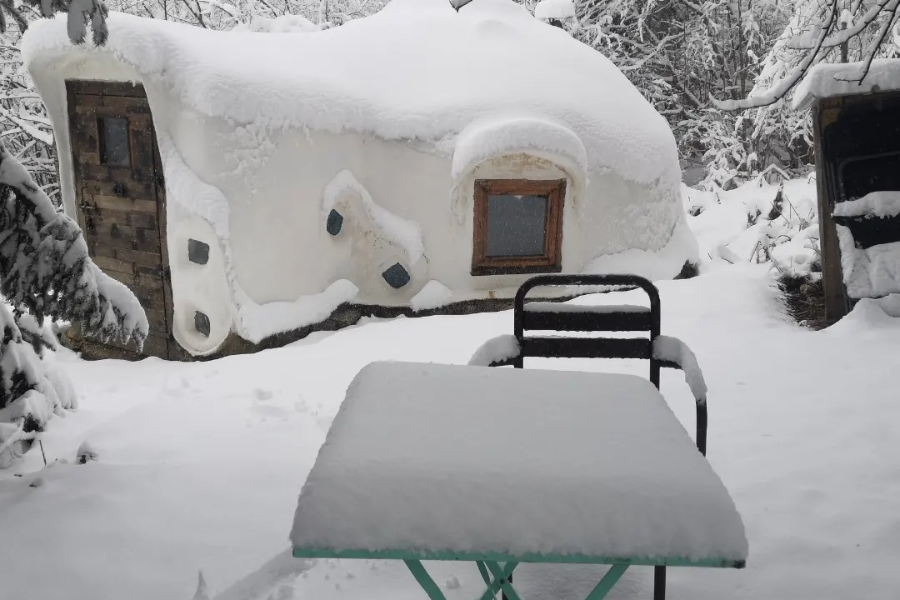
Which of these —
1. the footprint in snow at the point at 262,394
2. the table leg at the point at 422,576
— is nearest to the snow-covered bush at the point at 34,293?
the footprint in snow at the point at 262,394

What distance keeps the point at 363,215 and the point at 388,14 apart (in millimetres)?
2854

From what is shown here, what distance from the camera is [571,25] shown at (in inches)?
631

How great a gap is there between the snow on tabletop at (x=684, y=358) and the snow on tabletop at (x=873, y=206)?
2660 mm

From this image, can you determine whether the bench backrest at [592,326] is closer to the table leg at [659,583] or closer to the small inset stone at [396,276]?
the table leg at [659,583]

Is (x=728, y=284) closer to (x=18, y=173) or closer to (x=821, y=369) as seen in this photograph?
(x=821, y=369)

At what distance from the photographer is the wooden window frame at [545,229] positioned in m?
7.28

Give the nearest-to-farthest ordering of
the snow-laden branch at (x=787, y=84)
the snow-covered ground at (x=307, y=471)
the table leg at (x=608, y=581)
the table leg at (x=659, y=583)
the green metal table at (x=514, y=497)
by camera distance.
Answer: the green metal table at (x=514, y=497) → the table leg at (x=608, y=581) → the table leg at (x=659, y=583) → the snow-covered ground at (x=307, y=471) → the snow-laden branch at (x=787, y=84)

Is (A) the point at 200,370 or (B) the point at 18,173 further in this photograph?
(A) the point at 200,370

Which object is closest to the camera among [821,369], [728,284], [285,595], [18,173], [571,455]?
[571,455]

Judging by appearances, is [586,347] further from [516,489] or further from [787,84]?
[787,84]

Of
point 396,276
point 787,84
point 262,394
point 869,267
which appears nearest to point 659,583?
point 787,84

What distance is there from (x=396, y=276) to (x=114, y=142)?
307 cm

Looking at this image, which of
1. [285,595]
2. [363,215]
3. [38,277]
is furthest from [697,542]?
[363,215]

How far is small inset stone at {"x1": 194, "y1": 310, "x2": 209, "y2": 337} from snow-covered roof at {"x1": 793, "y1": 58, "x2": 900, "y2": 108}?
544 cm
